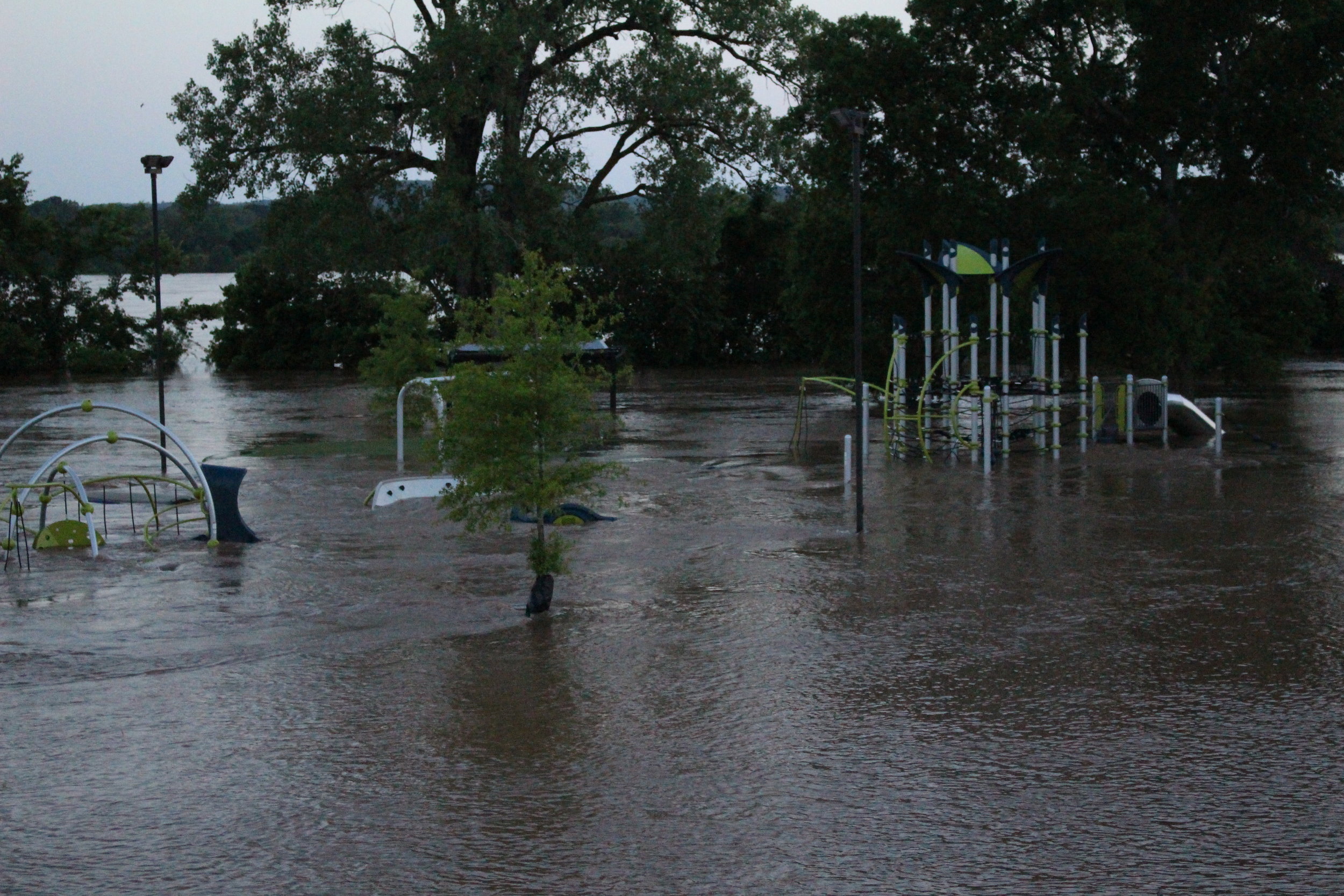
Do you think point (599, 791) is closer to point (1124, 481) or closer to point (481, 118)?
point (1124, 481)

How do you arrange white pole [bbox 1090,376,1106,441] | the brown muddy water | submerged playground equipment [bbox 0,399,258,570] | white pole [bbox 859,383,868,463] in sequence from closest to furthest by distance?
the brown muddy water
submerged playground equipment [bbox 0,399,258,570]
white pole [bbox 859,383,868,463]
white pole [bbox 1090,376,1106,441]

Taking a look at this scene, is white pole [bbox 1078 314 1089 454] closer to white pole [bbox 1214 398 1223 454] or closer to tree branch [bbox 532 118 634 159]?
white pole [bbox 1214 398 1223 454]

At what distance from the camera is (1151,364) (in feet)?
99.5

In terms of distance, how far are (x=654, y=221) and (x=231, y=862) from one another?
37.6 metres

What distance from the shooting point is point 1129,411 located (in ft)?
72.3

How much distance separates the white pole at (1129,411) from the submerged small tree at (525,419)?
13329 mm

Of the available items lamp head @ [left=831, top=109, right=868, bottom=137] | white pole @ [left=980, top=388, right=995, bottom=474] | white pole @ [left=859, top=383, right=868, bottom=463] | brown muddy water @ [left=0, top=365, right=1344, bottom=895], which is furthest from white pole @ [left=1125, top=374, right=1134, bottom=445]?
lamp head @ [left=831, top=109, right=868, bottom=137]

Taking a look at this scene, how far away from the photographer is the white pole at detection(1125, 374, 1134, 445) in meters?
21.9

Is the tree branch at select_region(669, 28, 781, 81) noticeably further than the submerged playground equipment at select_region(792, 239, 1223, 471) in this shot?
Yes

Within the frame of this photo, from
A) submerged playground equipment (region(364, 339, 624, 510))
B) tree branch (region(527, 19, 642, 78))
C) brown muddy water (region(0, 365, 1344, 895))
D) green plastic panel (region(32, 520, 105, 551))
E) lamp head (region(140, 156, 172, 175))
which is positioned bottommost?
brown muddy water (region(0, 365, 1344, 895))

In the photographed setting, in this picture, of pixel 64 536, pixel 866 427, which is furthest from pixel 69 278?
pixel 64 536

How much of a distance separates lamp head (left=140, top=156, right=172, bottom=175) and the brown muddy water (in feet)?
21.8

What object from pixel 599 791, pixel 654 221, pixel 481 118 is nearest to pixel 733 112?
pixel 654 221

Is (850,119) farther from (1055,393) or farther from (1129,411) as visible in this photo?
(1129,411)
